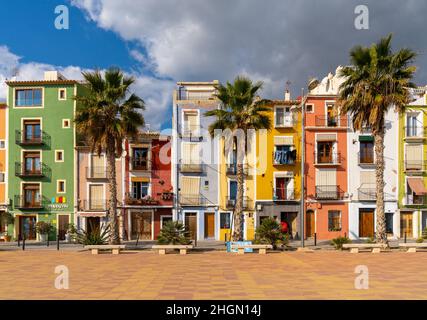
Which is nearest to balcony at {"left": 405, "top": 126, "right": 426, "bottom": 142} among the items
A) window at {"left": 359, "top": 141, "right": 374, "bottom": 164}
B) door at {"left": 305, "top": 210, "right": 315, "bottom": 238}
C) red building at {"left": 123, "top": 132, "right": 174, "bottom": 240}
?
window at {"left": 359, "top": 141, "right": 374, "bottom": 164}

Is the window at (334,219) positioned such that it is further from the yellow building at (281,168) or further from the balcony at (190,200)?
the balcony at (190,200)

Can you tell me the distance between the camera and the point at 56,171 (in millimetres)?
35219

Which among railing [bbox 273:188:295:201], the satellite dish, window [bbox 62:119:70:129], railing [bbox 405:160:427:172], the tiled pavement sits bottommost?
the tiled pavement

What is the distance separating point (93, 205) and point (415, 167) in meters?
28.3

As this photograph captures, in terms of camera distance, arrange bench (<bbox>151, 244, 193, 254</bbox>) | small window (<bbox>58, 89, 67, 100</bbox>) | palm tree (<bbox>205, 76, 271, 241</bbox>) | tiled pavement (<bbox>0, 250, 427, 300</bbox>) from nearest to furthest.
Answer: tiled pavement (<bbox>0, 250, 427, 300</bbox>) → bench (<bbox>151, 244, 193, 254</bbox>) → palm tree (<bbox>205, 76, 271, 241</bbox>) → small window (<bbox>58, 89, 67, 100</bbox>)

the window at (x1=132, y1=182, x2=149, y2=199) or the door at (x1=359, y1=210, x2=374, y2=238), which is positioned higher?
the window at (x1=132, y1=182, x2=149, y2=199)

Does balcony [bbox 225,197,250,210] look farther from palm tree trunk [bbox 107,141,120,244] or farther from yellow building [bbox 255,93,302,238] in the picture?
palm tree trunk [bbox 107,141,120,244]

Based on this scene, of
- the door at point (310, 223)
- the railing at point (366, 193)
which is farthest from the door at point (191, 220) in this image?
the railing at point (366, 193)

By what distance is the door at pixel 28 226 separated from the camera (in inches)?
1372

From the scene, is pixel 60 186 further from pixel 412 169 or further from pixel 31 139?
pixel 412 169

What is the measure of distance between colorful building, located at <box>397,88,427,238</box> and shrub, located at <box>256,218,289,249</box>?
58.7ft

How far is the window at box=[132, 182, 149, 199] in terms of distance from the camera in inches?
1384
